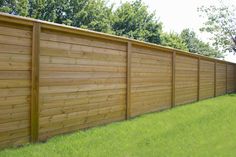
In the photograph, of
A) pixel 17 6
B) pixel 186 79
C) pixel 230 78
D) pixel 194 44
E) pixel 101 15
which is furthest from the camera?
pixel 194 44

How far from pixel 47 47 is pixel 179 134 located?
9.06 feet

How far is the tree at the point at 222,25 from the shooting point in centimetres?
2320

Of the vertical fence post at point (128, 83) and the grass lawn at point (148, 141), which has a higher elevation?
the vertical fence post at point (128, 83)

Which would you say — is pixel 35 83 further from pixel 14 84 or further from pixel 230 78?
pixel 230 78

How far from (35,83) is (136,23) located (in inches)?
862

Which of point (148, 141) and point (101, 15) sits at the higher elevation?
point (101, 15)

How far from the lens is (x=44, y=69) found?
16.3ft

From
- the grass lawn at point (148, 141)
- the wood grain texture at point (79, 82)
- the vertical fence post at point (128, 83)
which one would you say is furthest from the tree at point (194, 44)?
the wood grain texture at point (79, 82)

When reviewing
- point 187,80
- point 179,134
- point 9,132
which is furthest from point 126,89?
point 187,80

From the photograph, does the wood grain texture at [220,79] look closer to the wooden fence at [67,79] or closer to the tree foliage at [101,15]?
the wooden fence at [67,79]

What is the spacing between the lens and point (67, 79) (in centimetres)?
545

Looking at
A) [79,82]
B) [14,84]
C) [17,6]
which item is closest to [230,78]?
[17,6]

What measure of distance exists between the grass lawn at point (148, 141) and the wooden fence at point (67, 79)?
25 centimetres

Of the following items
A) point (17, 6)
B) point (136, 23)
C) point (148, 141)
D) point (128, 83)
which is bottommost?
point (148, 141)
